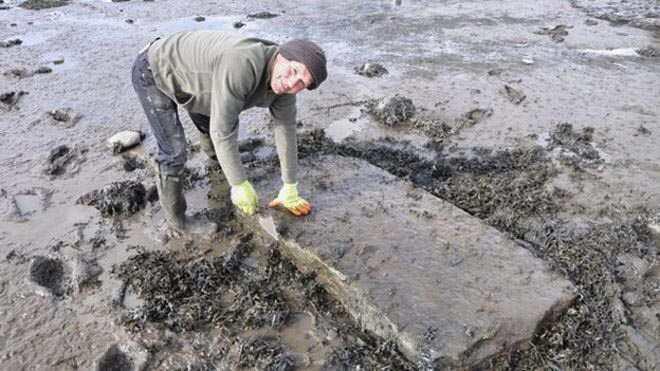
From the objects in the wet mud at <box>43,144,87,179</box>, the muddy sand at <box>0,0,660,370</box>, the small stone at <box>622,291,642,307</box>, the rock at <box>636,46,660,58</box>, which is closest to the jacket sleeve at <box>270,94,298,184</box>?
the muddy sand at <box>0,0,660,370</box>

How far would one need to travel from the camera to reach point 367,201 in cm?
359

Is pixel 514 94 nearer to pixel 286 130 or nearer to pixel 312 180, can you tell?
pixel 312 180

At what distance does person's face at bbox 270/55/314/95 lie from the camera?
2541 mm

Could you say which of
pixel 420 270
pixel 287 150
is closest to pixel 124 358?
pixel 287 150

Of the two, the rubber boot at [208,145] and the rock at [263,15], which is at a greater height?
the rubber boot at [208,145]

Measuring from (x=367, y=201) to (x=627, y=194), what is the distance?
2219 mm

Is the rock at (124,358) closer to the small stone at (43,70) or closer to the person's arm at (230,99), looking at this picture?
the person's arm at (230,99)

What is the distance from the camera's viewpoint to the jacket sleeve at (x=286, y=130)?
10.1ft

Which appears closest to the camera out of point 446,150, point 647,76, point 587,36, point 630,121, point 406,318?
point 406,318

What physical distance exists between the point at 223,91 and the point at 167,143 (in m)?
0.81

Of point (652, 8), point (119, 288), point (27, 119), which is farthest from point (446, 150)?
point (652, 8)

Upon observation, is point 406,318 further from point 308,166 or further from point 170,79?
point 170,79

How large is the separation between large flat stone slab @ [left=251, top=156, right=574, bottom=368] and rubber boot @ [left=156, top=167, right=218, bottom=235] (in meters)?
0.43

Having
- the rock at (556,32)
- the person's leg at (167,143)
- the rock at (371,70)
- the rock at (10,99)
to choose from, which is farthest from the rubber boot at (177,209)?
the rock at (556,32)
